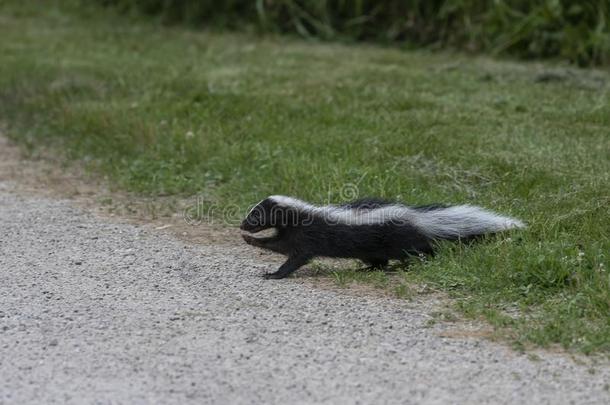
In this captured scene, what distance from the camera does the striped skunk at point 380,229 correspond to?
6078 millimetres

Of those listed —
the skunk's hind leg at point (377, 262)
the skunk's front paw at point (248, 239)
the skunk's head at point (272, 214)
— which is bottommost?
the skunk's hind leg at point (377, 262)

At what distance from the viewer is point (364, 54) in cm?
1281

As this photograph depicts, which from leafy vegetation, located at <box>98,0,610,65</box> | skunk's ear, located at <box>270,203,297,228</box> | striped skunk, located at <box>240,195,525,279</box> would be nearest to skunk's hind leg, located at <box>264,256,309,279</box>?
striped skunk, located at <box>240,195,525,279</box>

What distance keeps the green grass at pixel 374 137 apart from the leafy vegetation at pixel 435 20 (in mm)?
483

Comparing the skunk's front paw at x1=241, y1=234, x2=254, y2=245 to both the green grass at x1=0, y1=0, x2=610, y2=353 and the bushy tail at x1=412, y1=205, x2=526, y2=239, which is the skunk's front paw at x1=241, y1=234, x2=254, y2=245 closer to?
the green grass at x1=0, y1=0, x2=610, y2=353

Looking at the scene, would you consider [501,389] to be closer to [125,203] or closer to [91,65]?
[125,203]

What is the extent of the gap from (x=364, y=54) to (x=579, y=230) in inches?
275

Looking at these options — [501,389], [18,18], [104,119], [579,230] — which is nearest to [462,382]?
[501,389]

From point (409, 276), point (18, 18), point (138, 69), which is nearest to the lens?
point (409, 276)

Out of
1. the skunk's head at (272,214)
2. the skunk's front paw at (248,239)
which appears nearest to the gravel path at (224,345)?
the skunk's front paw at (248,239)

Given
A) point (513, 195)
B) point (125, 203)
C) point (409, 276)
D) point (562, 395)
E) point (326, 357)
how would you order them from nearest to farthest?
1. point (562, 395)
2. point (326, 357)
3. point (409, 276)
4. point (513, 195)
5. point (125, 203)

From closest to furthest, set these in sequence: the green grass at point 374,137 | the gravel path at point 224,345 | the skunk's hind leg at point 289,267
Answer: the gravel path at point 224,345 → the green grass at point 374,137 → the skunk's hind leg at point 289,267

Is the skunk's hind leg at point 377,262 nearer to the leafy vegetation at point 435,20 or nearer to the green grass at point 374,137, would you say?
the green grass at point 374,137

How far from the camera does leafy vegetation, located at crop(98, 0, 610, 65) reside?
11.7 meters
